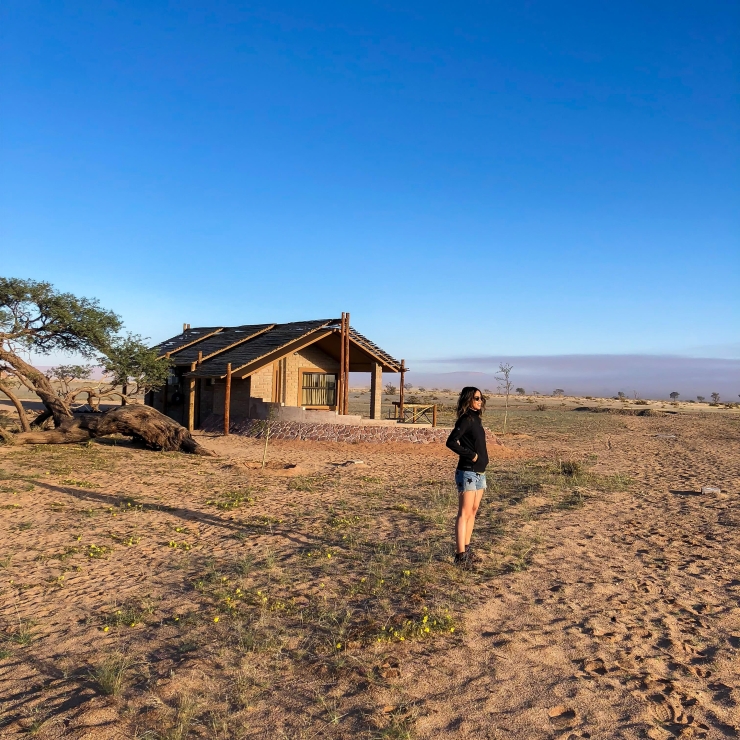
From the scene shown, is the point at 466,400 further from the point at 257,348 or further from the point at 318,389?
the point at 318,389

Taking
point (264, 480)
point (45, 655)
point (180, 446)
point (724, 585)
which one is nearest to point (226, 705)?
point (45, 655)

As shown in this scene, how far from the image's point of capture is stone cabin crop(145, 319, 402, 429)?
21.3 metres

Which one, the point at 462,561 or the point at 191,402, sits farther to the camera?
the point at 191,402

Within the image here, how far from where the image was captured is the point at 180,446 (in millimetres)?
16672

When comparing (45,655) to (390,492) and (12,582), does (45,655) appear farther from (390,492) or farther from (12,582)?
(390,492)

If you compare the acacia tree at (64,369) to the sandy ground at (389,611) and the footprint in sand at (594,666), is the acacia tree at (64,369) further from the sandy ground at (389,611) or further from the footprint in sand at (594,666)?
the footprint in sand at (594,666)

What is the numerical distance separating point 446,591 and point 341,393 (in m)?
16.5

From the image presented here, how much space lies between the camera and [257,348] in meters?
22.0

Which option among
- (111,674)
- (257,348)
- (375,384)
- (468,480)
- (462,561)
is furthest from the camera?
(375,384)

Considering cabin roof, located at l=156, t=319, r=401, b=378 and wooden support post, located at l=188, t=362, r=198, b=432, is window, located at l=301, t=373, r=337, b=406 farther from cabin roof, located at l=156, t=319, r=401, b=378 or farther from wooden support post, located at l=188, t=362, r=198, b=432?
wooden support post, located at l=188, t=362, r=198, b=432

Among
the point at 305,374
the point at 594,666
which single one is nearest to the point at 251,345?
the point at 305,374

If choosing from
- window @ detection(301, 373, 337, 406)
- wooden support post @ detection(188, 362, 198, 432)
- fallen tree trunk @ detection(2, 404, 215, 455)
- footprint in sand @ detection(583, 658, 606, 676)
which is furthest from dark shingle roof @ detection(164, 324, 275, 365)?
footprint in sand @ detection(583, 658, 606, 676)

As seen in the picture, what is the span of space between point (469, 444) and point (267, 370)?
1641 centimetres

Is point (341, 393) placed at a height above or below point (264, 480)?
above
